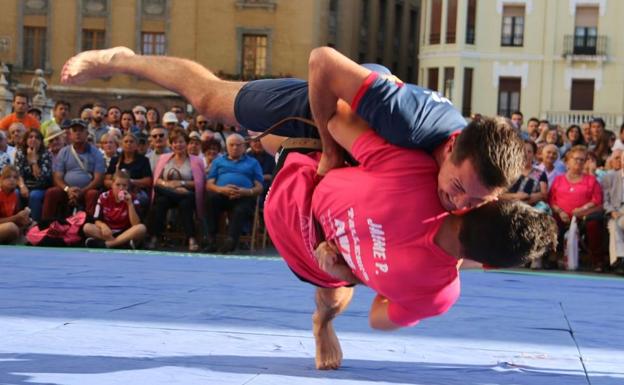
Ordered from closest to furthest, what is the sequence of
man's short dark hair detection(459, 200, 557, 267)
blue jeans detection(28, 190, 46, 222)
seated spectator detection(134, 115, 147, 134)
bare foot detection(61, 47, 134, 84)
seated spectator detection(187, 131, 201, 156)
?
man's short dark hair detection(459, 200, 557, 267) → bare foot detection(61, 47, 134, 84) → blue jeans detection(28, 190, 46, 222) → seated spectator detection(187, 131, 201, 156) → seated spectator detection(134, 115, 147, 134)

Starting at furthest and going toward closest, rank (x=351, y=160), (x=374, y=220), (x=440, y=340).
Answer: (x=440, y=340) < (x=351, y=160) < (x=374, y=220)

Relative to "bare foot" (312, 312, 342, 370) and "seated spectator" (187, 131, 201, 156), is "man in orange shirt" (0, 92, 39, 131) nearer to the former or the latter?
"seated spectator" (187, 131, 201, 156)

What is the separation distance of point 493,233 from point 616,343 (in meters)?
2.11

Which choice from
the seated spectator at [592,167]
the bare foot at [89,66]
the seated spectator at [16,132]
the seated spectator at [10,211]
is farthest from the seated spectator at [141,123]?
the bare foot at [89,66]

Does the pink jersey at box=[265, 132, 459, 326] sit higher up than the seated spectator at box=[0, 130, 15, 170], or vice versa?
the pink jersey at box=[265, 132, 459, 326]

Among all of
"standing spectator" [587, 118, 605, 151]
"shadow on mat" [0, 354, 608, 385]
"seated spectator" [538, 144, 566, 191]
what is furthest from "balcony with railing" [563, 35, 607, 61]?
"shadow on mat" [0, 354, 608, 385]

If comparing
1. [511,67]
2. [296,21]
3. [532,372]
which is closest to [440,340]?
[532,372]

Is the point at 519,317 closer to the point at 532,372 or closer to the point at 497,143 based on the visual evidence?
the point at 532,372

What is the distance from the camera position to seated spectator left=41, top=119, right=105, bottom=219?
1039 centimetres

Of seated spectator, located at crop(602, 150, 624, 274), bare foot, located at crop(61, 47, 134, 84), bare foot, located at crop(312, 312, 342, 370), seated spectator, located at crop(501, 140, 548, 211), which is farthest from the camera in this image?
seated spectator, located at crop(501, 140, 548, 211)

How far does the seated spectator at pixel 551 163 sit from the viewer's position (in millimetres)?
10375

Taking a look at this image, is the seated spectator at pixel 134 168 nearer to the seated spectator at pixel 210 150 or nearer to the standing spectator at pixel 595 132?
the seated spectator at pixel 210 150

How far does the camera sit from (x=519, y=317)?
5.81m

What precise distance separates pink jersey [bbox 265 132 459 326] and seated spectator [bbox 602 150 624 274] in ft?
20.4
